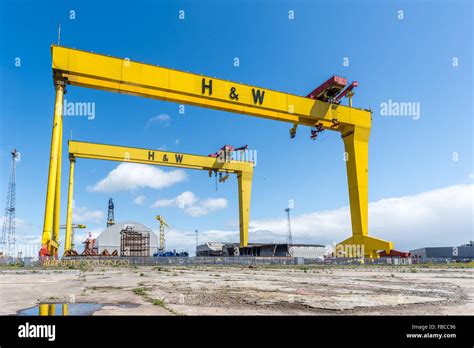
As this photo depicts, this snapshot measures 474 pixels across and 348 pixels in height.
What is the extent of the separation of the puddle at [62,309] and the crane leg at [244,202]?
31.7 meters

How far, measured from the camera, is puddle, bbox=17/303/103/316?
4461 millimetres

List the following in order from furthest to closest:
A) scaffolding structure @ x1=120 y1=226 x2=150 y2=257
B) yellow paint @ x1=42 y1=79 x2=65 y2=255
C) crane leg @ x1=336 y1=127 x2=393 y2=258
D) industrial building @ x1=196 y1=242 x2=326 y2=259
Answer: scaffolding structure @ x1=120 y1=226 x2=150 y2=257 → industrial building @ x1=196 y1=242 x2=326 y2=259 → crane leg @ x1=336 y1=127 x2=393 y2=258 → yellow paint @ x1=42 y1=79 x2=65 y2=255

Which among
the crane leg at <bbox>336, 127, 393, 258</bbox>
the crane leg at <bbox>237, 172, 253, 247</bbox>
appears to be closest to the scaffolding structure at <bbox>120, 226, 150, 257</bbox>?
the crane leg at <bbox>237, 172, 253, 247</bbox>

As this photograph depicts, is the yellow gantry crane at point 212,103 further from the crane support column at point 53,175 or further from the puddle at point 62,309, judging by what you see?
the puddle at point 62,309

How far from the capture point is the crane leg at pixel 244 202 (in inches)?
1443

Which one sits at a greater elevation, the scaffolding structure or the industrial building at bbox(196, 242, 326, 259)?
the scaffolding structure

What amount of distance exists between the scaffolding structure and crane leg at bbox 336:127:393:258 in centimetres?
2717

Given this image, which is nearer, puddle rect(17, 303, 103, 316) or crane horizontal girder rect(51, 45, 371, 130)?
puddle rect(17, 303, 103, 316)

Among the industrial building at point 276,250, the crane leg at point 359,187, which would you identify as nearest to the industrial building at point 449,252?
the industrial building at point 276,250

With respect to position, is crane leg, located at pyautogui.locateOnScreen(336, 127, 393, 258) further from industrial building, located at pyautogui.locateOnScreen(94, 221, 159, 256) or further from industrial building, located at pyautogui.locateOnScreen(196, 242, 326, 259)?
industrial building, located at pyautogui.locateOnScreen(94, 221, 159, 256)

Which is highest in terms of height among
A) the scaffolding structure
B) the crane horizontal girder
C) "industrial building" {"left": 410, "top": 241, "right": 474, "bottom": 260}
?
the crane horizontal girder

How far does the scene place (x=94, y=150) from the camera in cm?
2825

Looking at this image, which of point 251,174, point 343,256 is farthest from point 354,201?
point 251,174
